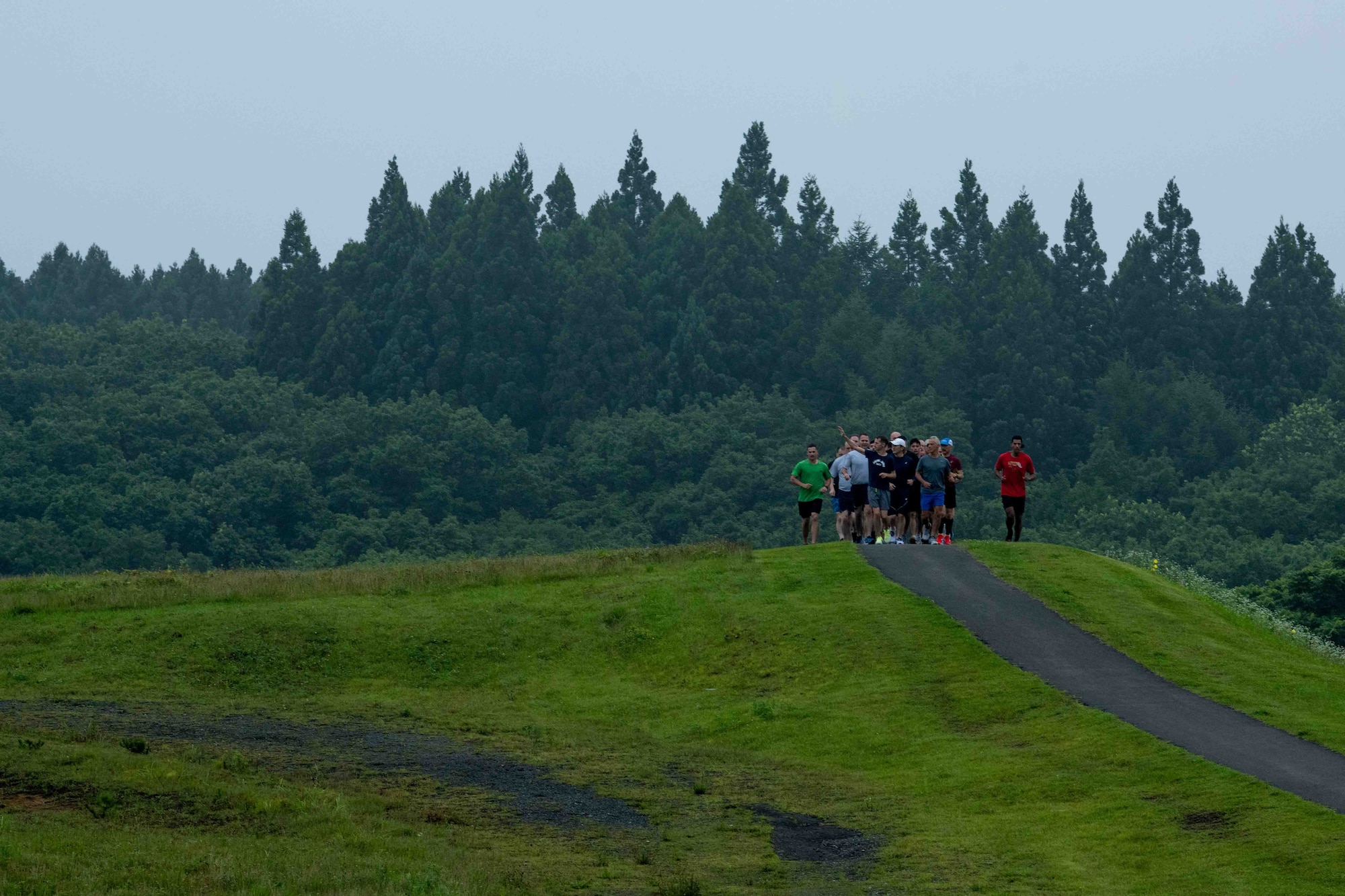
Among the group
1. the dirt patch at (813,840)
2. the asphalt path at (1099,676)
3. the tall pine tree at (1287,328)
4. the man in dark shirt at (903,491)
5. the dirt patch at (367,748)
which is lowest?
the dirt patch at (813,840)

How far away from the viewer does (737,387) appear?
109m

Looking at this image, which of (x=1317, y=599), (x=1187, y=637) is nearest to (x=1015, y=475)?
(x=1187, y=637)

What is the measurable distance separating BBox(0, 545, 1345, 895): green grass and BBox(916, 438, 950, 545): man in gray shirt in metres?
2.12

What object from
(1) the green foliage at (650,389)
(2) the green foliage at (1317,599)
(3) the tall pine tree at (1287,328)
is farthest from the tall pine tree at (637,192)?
(2) the green foliage at (1317,599)

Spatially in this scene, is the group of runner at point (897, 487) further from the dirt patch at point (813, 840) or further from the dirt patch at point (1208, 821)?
the dirt patch at point (1208, 821)

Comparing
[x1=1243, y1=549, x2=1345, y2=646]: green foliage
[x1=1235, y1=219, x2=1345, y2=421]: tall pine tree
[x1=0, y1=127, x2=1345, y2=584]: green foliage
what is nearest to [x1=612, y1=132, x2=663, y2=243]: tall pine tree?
[x1=0, y1=127, x2=1345, y2=584]: green foliage

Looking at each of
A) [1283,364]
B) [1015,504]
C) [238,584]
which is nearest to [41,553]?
[238,584]

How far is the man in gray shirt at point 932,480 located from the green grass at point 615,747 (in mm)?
2117

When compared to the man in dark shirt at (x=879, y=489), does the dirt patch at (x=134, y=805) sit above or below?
below

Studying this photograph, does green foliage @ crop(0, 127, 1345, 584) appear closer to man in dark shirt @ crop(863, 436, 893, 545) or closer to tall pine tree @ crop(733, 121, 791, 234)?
tall pine tree @ crop(733, 121, 791, 234)

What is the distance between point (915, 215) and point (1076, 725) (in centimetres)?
12298

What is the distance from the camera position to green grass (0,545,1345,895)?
13461 millimetres

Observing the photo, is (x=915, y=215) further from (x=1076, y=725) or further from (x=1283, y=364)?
(x=1076, y=725)

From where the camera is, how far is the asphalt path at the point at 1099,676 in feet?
54.1
